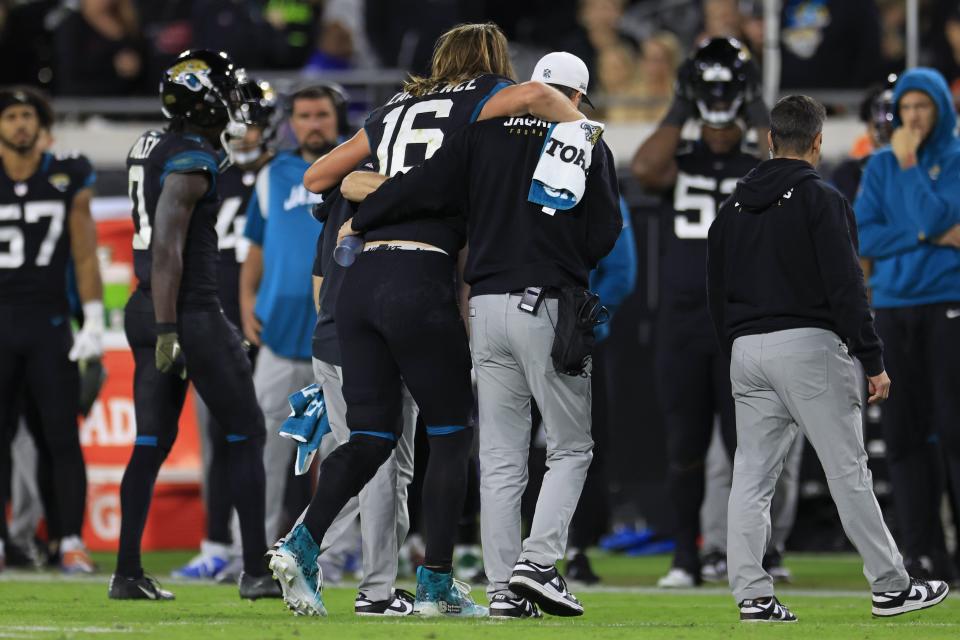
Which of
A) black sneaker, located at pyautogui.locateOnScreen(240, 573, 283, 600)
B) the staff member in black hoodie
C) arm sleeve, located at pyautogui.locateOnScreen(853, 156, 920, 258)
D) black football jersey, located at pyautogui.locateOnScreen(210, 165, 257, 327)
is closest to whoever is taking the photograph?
the staff member in black hoodie

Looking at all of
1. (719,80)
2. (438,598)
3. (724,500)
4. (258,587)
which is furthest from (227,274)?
(438,598)

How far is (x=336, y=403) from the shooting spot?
6.57 metres

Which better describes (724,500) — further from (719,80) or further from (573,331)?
(573,331)

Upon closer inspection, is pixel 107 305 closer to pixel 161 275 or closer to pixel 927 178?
pixel 161 275

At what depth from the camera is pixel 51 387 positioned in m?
8.77

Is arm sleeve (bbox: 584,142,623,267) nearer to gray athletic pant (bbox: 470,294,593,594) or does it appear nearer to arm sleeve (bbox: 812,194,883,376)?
gray athletic pant (bbox: 470,294,593,594)

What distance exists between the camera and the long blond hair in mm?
6074

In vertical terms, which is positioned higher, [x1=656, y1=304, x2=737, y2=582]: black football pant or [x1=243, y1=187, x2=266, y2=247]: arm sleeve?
[x1=243, y1=187, x2=266, y2=247]: arm sleeve

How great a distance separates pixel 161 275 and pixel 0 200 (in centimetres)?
252

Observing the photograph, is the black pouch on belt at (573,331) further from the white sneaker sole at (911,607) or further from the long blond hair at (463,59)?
the white sneaker sole at (911,607)

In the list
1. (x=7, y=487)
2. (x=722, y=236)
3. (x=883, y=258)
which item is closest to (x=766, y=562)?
(x=883, y=258)

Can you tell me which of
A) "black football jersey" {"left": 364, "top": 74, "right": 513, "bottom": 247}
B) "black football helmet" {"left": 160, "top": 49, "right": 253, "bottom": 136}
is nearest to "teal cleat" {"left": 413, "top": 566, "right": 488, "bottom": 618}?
"black football jersey" {"left": 364, "top": 74, "right": 513, "bottom": 247}

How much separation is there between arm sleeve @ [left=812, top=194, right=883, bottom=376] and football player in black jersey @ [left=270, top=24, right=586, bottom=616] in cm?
93

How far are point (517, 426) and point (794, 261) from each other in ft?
3.66
